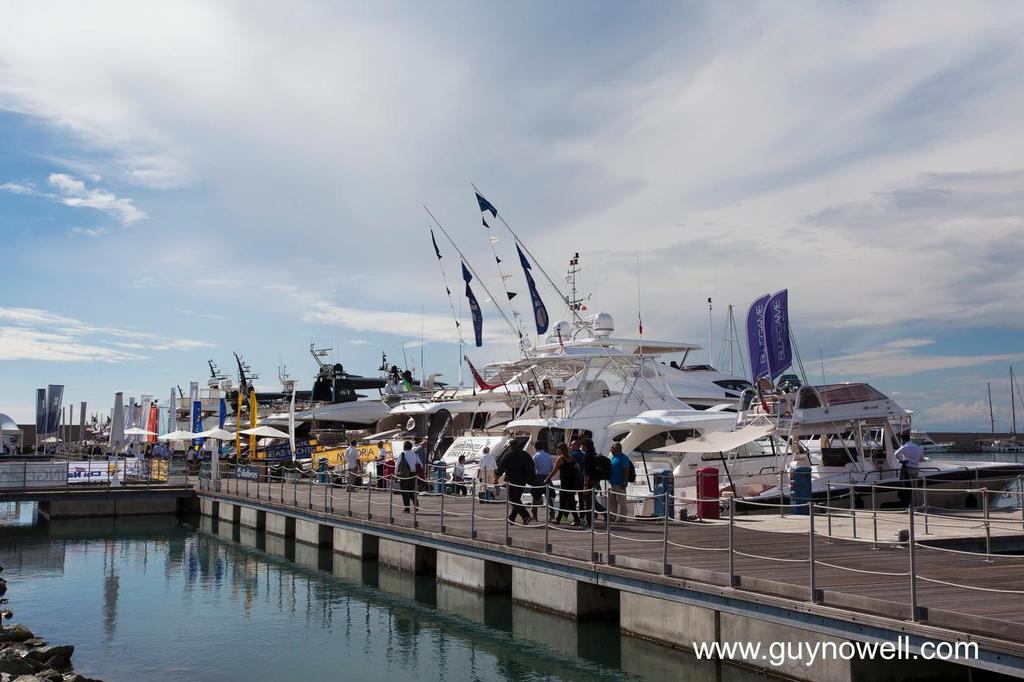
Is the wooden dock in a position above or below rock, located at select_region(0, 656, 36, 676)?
above

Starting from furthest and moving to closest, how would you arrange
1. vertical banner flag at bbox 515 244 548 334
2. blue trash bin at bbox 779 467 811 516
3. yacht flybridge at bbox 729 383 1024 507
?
1. vertical banner flag at bbox 515 244 548 334
2. yacht flybridge at bbox 729 383 1024 507
3. blue trash bin at bbox 779 467 811 516

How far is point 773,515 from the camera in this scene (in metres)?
19.3

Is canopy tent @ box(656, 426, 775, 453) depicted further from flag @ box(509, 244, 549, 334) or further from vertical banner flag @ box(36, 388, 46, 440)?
vertical banner flag @ box(36, 388, 46, 440)

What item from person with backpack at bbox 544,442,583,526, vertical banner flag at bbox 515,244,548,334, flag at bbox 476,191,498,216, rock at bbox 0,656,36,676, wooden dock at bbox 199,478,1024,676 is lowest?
rock at bbox 0,656,36,676

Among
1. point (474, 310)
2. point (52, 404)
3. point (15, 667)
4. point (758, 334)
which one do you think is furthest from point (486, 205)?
point (52, 404)

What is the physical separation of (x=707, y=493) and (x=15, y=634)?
12725 millimetres

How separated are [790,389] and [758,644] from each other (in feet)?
36.9

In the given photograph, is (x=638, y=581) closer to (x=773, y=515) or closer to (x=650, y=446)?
(x=773, y=515)

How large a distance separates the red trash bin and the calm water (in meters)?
4.05

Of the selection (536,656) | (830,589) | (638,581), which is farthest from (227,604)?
(830,589)

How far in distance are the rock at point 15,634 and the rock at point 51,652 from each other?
3.20 feet

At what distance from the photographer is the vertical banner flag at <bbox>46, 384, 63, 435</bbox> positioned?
4970 centimetres

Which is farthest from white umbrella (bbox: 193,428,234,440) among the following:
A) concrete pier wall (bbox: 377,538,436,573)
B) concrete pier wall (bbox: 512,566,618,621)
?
concrete pier wall (bbox: 512,566,618,621)

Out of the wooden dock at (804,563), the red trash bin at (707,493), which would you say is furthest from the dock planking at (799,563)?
the red trash bin at (707,493)
